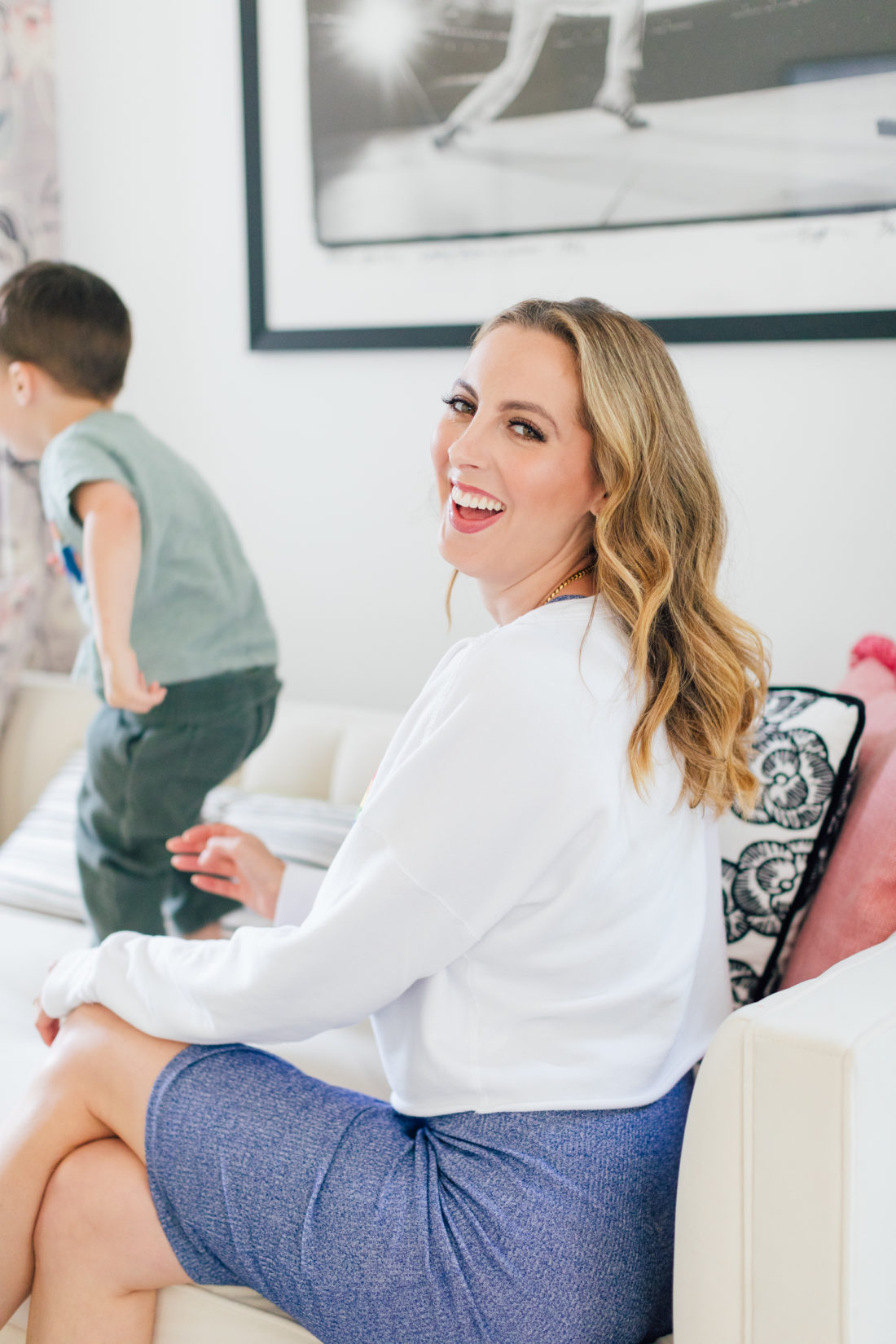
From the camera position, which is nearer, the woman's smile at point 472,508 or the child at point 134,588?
the woman's smile at point 472,508

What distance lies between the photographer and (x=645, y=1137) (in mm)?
1033

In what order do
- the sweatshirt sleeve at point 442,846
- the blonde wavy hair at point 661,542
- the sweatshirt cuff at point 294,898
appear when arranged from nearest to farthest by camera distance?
the sweatshirt sleeve at point 442,846 < the blonde wavy hair at point 661,542 < the sweatshirt cuff at point 294,898

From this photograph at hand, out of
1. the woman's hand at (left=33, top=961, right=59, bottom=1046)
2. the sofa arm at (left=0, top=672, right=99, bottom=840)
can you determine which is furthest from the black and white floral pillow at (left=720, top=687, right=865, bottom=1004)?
the sofa arm at (left=0, top=672, right=99, bottom=840)

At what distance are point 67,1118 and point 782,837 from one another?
80 cm

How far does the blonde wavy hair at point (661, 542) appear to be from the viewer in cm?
105

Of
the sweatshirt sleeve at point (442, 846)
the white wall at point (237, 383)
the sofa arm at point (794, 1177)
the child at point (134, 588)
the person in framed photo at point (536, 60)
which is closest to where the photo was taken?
the sofa arm at point (794, 1177)

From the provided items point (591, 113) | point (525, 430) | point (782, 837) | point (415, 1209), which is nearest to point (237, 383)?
point (591, 113)

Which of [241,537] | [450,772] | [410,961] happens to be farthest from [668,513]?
[241,537]

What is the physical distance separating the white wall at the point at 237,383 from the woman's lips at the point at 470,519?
38.2 inches

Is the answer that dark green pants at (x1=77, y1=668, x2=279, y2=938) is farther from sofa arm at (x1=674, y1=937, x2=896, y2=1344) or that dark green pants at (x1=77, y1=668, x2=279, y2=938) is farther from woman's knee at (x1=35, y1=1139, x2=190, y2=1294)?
sofa arm at (x1=674, y1=937, x2=896, y2=1344)

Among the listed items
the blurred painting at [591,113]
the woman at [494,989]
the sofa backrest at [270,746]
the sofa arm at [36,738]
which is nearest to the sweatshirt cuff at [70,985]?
the woman at [494,989]

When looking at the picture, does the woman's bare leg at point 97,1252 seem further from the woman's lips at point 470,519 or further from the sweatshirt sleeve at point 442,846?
the woman's lips at point 470,519

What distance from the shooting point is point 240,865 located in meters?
1.29

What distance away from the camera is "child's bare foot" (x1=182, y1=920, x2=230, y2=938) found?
6.31 ft
